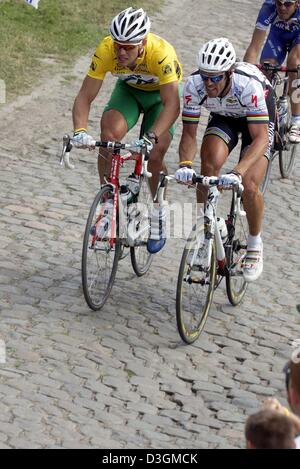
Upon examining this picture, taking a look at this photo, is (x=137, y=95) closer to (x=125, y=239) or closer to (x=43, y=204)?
(x=125, y=239)

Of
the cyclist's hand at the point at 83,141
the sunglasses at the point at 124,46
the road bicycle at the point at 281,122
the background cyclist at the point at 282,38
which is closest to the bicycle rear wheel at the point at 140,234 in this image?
the cyclist's hand at the point at 83,141

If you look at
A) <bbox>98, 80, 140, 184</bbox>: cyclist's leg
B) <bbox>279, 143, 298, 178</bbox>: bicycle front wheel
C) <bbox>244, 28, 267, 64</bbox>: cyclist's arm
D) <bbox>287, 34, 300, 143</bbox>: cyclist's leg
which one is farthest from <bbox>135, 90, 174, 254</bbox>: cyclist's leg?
<bbox>279, 143, 298, 178</bbox>: bicycle front wheel

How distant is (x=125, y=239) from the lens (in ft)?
31.9

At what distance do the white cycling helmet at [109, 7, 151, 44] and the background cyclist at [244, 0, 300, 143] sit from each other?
342 centimetres

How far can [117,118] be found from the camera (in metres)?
10.0

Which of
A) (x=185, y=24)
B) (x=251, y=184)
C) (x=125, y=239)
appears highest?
(x=251, y=184)

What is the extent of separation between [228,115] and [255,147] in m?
0.46

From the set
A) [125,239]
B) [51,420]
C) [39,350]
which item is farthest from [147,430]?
[125,239]

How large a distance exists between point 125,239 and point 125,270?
941 millimetres

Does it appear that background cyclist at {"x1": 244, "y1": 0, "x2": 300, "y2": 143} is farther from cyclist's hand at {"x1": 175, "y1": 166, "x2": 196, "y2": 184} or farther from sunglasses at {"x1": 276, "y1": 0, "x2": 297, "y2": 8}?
cyclist's hand at {"x1": 175, "y1": 166, "x2": 196, "y2": 184}

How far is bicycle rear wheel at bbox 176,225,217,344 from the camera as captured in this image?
351 inches

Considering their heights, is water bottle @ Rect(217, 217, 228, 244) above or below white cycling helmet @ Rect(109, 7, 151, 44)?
below

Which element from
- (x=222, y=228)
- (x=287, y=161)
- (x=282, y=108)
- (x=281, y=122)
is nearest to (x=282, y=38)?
(x=282, y=108)

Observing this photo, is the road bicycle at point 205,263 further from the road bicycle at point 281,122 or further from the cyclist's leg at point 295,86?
the cyclist's leg at point 295,86
